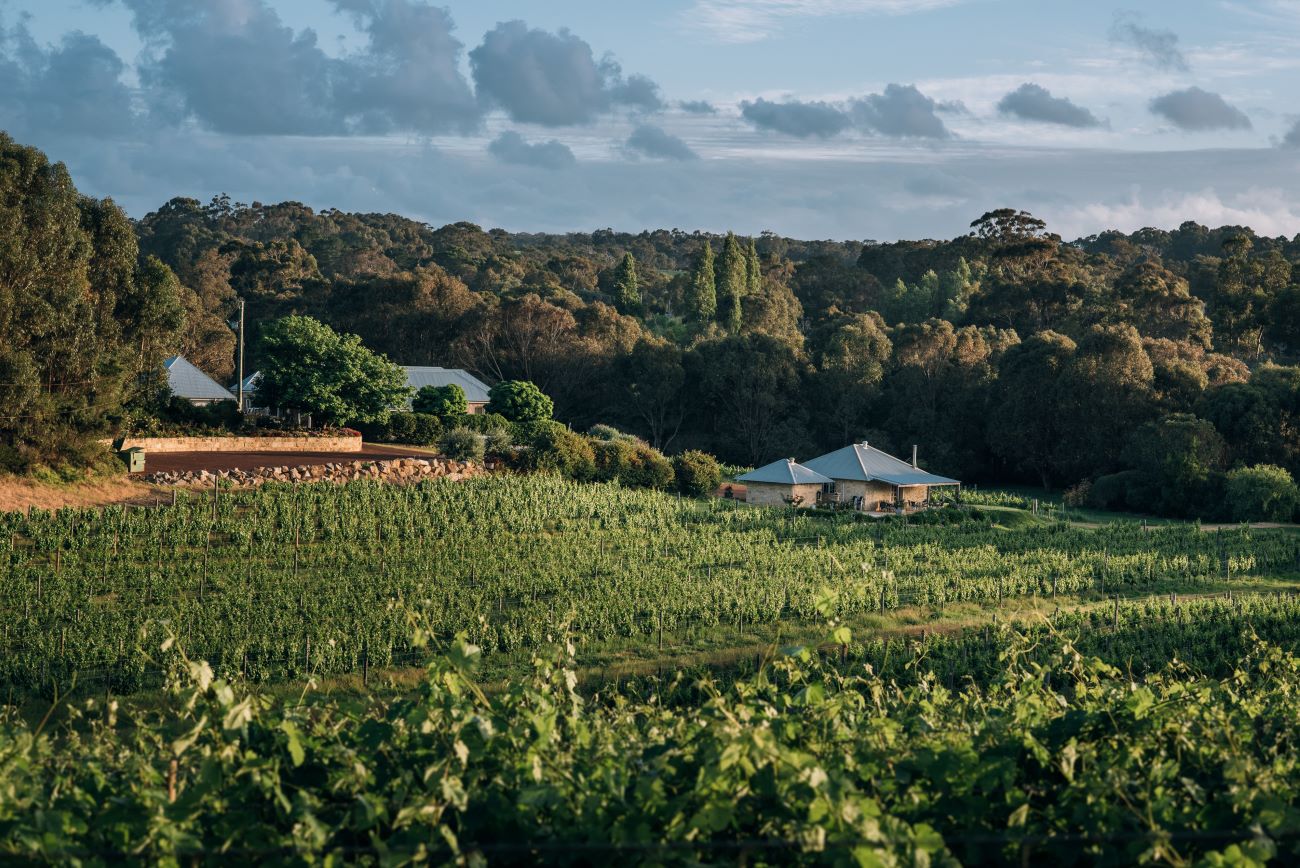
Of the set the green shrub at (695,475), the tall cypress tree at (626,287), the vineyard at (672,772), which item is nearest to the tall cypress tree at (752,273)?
the tall cypress tree at (626,287)

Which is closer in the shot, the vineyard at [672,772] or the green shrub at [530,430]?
the vineyard at [672,772]

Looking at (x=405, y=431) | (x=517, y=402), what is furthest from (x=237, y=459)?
(x=517, y=402)

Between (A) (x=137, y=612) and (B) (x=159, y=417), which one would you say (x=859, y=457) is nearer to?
(B) (x=159, y=417)

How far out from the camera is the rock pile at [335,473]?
2294 cm

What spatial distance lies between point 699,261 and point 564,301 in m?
9.88

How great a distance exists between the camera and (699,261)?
59.4 meters

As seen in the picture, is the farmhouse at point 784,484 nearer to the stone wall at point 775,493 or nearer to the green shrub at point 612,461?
the stone wall at point 775,493

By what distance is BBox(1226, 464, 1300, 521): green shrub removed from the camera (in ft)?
101

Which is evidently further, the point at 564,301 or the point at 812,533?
the point at 564,301

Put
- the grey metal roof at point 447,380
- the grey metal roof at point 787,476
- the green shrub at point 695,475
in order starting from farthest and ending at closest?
the grey metal roof at point 447,380 → the grey metal roof at point 787,476 → the green shrub at point 695,475

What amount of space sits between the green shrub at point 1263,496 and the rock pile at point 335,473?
19802 millimetres

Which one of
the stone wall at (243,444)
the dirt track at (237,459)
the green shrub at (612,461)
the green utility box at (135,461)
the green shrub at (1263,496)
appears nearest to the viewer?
the green utility box at (135,461)

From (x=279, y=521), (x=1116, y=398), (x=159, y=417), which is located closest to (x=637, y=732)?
(x=279, y=521)

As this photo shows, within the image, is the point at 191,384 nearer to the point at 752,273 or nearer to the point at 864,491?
the point at 864,491
